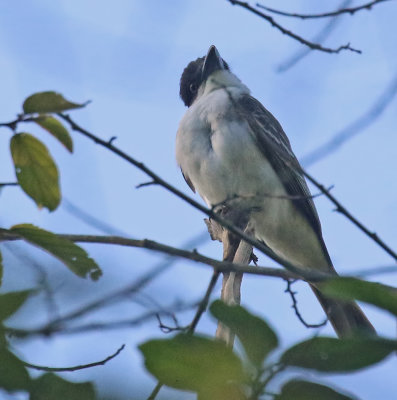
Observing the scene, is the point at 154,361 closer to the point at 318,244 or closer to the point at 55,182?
the point at 55,182

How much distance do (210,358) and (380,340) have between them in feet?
0.75

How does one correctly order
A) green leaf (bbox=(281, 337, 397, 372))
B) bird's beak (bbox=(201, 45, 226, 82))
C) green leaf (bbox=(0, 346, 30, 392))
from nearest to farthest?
green leaf (bbox=(281, 337, 397, 372))
green leaf (bbox=(0, 346, 30, 392))
bird's beak (bbox=(201, 45, 226, 82))

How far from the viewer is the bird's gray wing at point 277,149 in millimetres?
5566

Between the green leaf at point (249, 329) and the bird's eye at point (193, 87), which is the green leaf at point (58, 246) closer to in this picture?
the green leaf at point (249, 329)

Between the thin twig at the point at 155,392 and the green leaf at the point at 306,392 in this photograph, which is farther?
the thin twig at the point at 155,392

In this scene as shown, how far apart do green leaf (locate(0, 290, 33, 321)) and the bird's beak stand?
5.48 m

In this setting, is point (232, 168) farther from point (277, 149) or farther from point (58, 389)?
point (58, 389)

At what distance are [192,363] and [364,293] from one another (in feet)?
0.85

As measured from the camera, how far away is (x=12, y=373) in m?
1.06

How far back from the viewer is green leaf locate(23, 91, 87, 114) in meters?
2.16

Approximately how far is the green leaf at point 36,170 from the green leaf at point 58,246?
343mm

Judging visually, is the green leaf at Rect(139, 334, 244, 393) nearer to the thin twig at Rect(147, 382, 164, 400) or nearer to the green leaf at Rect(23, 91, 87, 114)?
the thin twig at Rect(147, 382, 164, 400)

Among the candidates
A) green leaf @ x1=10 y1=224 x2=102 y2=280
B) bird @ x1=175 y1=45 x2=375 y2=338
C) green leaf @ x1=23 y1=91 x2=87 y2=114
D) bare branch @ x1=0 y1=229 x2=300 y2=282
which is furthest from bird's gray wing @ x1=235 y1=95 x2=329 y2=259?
green leaf @ x1=10 y1=224 x2=102 y2=280

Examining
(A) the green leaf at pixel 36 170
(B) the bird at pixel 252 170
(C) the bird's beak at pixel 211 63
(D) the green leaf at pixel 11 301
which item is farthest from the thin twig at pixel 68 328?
(C) the bird's beak at pixel 211 63
